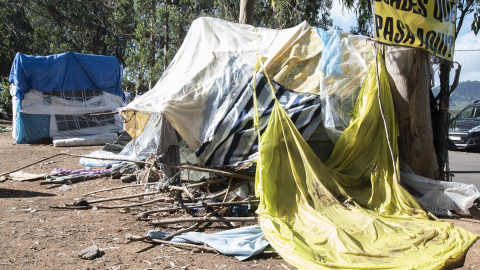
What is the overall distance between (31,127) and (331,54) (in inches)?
495

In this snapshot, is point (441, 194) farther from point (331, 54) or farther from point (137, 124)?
point (137, 124)

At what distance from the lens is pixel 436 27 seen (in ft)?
19.2

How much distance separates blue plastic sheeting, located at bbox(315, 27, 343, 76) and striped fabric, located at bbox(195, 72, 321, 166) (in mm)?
515

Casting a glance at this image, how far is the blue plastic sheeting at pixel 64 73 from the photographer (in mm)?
14031

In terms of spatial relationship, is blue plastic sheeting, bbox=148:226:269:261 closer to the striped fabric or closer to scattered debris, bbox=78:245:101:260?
scattered debris, bbox=78:245:101:260

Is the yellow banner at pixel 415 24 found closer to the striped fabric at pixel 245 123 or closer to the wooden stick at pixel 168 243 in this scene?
the striped fabric at pixel 245 123

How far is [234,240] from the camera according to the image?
4.44 m

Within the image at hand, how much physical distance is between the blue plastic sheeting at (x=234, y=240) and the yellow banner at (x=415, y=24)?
3.12m

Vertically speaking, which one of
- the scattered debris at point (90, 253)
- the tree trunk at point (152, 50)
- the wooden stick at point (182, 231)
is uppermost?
the tree trunk at point (152, 50)

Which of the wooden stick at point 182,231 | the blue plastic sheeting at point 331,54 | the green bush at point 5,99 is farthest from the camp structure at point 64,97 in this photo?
the wooden stick at point 182,231

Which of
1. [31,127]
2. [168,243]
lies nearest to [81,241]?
[168,243]

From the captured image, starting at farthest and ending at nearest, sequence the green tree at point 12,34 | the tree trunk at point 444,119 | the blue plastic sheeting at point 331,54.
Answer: the green tree at point 12,34 < the tree trunk at point 444,119 < the blue plastic sheeting at point 331,54

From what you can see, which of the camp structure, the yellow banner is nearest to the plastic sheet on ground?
the yellow banner

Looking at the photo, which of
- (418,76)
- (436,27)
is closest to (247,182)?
(418,76)
